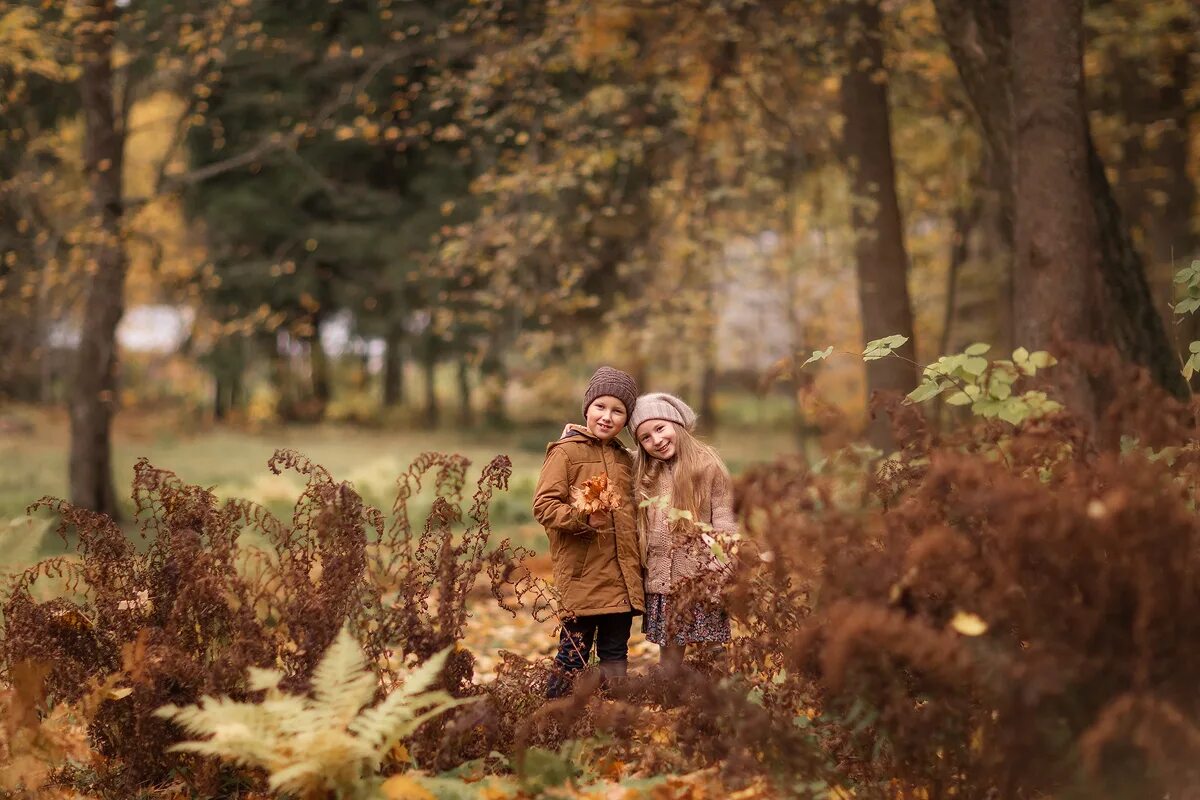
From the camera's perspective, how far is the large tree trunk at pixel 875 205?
370 inches

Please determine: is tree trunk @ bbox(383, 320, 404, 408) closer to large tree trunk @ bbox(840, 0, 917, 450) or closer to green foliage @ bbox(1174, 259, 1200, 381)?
large tree trunk @ bbox(840, 0, 917, 450)

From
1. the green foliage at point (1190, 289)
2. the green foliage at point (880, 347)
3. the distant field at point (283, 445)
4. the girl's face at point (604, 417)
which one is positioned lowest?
the distant field at point (283, 445)

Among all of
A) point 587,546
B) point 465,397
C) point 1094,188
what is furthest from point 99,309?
point 465,397

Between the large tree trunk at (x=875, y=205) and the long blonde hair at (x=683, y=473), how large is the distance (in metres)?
4.80

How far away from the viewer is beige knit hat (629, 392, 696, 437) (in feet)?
15.9

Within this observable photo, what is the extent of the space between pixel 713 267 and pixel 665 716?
11437 millimetres

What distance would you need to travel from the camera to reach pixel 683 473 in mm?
4812

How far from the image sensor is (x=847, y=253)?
14.8 m

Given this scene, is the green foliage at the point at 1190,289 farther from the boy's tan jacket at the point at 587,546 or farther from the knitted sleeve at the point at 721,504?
the boy's tan jacket at the point at 587,546

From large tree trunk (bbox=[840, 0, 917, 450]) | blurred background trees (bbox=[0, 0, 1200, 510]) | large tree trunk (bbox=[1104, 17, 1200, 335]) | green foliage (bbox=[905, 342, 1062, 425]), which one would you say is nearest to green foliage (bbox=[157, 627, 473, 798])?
blurred background trees (bbox=[0, 0, 1200, 510])

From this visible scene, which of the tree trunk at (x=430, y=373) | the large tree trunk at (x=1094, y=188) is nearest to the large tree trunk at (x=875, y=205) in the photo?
the large tree trunk at (x=1094, y=188)

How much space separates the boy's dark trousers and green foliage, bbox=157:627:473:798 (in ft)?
3.78

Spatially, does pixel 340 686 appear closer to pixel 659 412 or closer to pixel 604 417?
pixel 604 417

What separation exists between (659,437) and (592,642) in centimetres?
96
